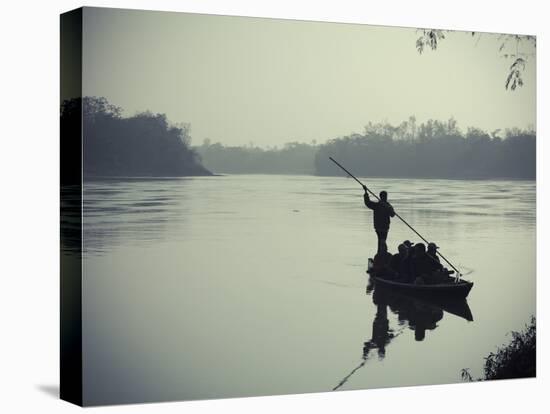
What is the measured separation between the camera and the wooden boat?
11453mm

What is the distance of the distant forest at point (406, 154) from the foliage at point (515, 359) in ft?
4.63

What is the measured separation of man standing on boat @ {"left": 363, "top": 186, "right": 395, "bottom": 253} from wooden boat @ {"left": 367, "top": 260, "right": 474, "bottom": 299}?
263 mm

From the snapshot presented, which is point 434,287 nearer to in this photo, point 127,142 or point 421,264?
point 421,264

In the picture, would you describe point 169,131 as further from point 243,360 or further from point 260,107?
point 243,360

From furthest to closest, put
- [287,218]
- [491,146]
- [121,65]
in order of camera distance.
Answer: [491,146]
[287,218]
[121,65]

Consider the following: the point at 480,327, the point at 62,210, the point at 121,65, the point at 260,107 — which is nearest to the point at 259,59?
the point at 260,107

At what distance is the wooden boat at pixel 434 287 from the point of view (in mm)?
11453

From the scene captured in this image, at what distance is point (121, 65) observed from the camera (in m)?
10.4

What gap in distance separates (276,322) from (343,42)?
2364 millimetres

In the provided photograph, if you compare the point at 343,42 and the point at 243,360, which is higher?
the point at 343,42

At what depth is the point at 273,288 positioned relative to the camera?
11.0m

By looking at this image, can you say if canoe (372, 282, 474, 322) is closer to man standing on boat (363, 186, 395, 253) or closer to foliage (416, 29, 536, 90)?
man standing on boat (363, 186, 395, 253)

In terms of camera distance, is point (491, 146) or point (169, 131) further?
point (491, 146)

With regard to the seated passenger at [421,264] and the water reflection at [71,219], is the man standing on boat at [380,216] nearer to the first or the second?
the seated passenger at [421,264]
